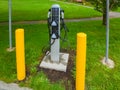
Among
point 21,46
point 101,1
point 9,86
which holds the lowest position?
point 9,86

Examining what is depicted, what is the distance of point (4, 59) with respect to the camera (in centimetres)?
638

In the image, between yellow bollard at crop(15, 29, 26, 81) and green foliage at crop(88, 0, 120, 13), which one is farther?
green foliage at crop(88, 0, 120, 13)

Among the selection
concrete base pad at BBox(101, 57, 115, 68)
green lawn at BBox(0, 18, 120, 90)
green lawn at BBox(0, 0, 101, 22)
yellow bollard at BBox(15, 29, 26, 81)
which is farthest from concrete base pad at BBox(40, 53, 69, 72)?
green lawn at BBox(0, 0, 101, 22)

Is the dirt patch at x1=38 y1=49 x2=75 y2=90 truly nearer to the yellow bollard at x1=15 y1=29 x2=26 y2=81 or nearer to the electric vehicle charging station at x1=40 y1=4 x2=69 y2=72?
the electric vehicle charging station at x1=40 y1=4 x2=69 y2=72

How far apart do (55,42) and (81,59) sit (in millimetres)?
1026

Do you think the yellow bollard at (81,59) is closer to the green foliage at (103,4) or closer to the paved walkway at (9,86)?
the paved walkway at (9,86)

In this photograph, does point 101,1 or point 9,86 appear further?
point 101,1

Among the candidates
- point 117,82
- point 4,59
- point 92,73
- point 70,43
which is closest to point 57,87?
point 92,73

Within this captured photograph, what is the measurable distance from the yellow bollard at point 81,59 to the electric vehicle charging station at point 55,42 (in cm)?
72

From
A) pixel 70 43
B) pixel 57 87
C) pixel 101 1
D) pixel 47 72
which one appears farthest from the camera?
pixel 101 1

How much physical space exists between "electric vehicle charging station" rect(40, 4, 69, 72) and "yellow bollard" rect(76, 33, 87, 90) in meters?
0.72

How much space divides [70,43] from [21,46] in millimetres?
2405

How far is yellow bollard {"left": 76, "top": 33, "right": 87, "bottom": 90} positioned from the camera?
4.68m

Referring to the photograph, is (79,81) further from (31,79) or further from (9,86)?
(9,86)
